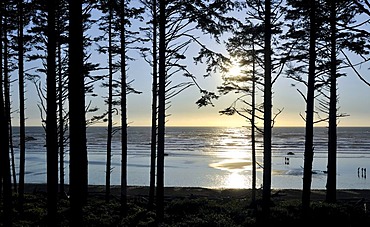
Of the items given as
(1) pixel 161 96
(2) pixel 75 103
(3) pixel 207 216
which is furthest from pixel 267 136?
(2) pixel 75 103

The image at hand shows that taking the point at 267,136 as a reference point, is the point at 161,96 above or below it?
above

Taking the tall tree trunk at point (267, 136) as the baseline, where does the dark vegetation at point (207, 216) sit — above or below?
below

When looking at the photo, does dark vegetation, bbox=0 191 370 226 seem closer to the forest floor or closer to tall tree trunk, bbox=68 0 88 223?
the forest floor

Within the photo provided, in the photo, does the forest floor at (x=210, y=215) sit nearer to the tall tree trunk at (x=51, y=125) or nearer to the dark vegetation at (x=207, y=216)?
the dark vegetation at (x=207, y=216)

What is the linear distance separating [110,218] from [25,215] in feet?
11.3

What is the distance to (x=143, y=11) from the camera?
16.5 m

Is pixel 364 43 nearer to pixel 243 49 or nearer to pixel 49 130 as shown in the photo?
pixel 243 49

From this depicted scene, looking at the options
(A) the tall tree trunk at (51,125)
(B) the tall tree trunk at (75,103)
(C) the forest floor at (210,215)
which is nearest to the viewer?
(B) the tall tree trunk at (75,103)

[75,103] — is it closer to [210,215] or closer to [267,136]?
[267,136]

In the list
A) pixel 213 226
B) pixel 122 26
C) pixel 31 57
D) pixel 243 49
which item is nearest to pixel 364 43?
pixel 243 49

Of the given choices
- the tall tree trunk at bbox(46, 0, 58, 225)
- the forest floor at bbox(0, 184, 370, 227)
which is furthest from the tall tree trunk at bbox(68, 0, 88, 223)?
the forest floor at bbox(0, 184, 370, 227)

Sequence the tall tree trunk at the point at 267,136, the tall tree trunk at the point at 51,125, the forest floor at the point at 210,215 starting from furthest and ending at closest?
the forest floor at the point at 210,215, the tall tree trunk at the point at 267,136, the tall tree trunk at the point at 51,125

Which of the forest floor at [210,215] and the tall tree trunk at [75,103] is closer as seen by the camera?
the tall tree trunk at [75,103]

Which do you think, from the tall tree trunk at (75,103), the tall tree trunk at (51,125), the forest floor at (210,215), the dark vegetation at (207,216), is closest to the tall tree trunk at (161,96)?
the forest floor at (210,215)
